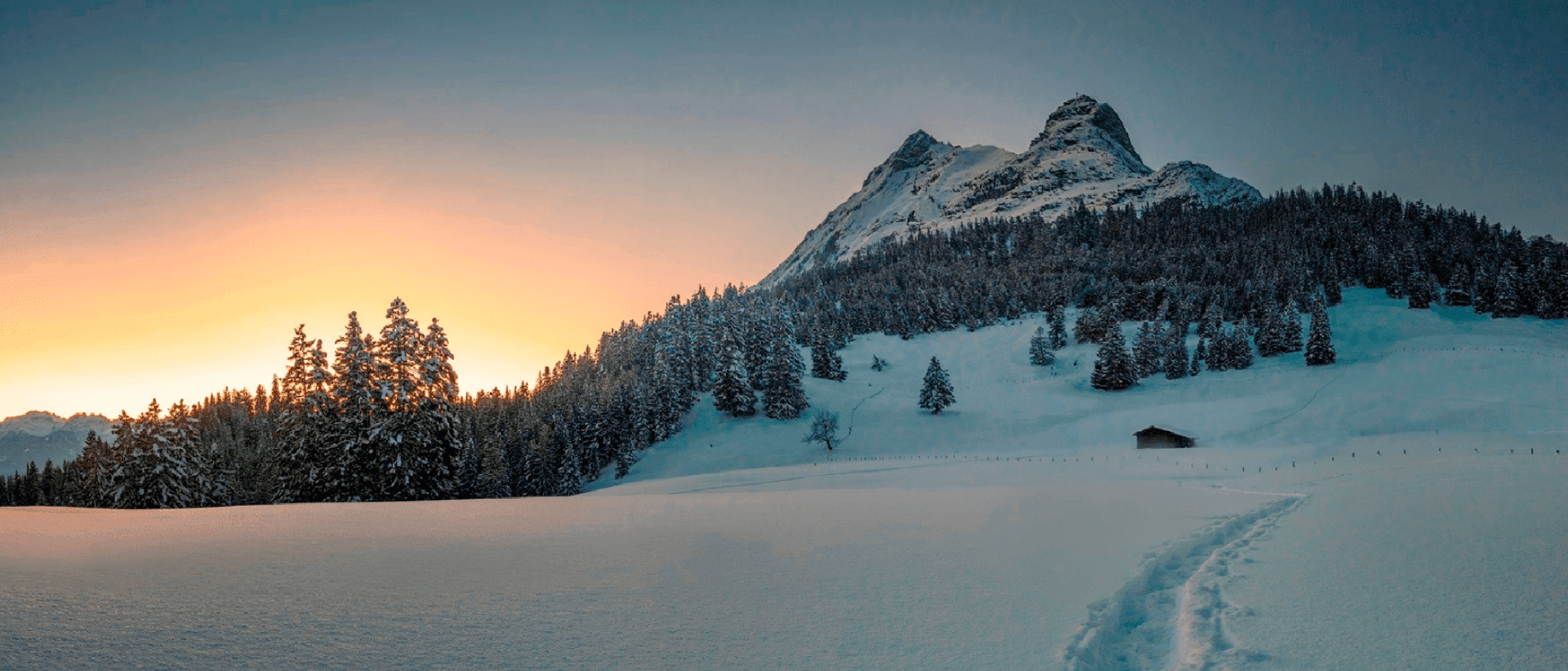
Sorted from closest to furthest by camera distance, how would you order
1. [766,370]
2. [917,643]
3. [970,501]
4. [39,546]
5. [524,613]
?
1. [917,643]
2. [524,613]
3. [39,546]
4. [970,501]
5. [766,370]

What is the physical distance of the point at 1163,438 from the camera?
69688 millimetres

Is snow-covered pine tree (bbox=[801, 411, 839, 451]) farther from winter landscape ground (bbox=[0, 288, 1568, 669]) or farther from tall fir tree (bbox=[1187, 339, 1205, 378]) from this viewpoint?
tall fir tree (bbox=[1187, 339, 1205, 378])

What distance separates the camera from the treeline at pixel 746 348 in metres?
36.7

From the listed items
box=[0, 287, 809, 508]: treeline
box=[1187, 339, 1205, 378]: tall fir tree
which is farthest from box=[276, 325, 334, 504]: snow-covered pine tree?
box=[1187, 339, 1205, 378]: tall fir tree

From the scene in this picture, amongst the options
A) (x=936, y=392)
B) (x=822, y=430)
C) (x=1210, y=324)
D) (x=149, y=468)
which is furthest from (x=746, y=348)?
(x=1210, y=324)

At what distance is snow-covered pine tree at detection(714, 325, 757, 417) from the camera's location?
296 ft

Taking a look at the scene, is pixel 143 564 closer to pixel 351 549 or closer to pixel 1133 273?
pixel 351 549

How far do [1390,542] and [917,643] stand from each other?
34.5 ft

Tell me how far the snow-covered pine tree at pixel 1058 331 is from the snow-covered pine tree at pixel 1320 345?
124ft

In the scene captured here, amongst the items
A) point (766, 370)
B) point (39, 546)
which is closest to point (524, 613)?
point (39, 546)

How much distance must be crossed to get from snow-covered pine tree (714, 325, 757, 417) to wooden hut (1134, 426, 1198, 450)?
1880 inches

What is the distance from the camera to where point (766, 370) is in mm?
93688

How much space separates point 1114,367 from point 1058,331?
29407 millimetres

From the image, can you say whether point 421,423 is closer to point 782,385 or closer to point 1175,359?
point 782,385
